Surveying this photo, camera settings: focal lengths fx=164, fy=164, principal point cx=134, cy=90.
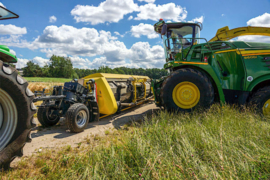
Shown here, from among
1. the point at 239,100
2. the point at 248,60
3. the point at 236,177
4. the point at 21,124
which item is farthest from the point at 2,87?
the point at 248,60

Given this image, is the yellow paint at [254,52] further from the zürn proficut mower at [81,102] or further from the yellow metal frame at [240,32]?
the zürn proficut mower at [81,102]

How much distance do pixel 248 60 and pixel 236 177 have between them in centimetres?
344

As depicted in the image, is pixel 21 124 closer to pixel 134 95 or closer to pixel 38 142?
pixel 38 142

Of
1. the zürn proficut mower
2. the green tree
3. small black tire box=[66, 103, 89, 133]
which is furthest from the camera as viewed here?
the green tree

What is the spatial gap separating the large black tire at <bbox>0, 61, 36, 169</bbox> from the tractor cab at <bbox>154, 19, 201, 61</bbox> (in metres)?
4.47

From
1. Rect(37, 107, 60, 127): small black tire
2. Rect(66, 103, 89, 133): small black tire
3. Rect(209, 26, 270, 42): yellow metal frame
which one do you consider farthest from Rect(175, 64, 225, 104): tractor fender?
Rect(37, 107, 60, 127): small black tire

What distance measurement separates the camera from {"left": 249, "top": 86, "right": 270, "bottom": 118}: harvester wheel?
12.3 ft

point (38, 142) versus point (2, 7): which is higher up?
point (2, 7)

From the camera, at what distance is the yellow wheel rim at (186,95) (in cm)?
410

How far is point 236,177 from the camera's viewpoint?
5.44 ft

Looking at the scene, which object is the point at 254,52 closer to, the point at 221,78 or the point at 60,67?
the point at 221,78

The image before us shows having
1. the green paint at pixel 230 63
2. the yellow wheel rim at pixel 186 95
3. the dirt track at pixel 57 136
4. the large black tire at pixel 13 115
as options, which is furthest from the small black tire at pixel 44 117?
the yellow wheel rim at pixel 186 95

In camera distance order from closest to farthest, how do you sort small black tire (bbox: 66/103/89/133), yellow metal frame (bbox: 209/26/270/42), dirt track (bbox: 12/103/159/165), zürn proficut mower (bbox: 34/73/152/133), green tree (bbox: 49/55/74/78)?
dirt track (bbox: 12/103/159/165), small black tire (bbox: 66/103/89/133), zürn proficut mower (bbox: 34/73/152/133), yellow metal frame (bbox: 209/26/270/42), green tree (bbox: 49/55/74/78)

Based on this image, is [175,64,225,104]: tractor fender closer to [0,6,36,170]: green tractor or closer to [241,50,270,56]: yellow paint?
[241,50,270,56]: yellow paint
